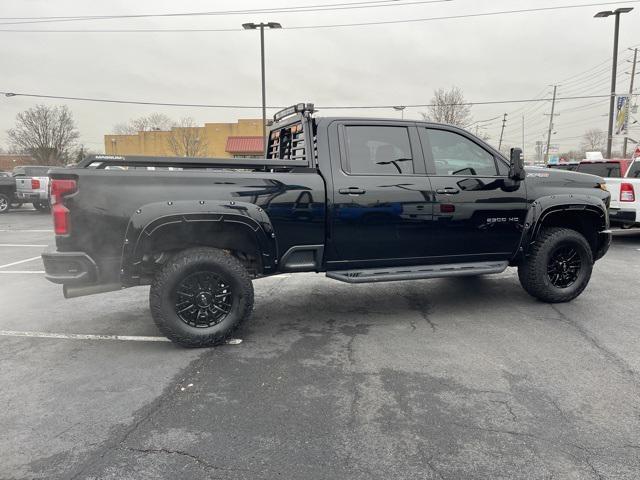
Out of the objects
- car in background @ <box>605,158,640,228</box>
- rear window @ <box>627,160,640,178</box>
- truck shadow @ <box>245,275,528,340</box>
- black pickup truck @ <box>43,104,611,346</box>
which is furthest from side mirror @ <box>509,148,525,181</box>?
rear window @ <box>627,160,640,178</box>

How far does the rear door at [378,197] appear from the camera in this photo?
430 centimetres

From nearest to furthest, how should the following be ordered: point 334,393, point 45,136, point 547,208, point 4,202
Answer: point 334,393 < point 547,208 < point 4,202 < point 45,136

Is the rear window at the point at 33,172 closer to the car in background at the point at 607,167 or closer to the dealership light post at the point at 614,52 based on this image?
the car in background at the point at 607,167

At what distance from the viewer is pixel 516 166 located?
15.7ft

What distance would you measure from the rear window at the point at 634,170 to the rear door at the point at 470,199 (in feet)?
20.9

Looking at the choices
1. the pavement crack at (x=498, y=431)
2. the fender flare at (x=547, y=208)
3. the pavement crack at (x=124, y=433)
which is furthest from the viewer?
the fender flare at (x=547, y=208)

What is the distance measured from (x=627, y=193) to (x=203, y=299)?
8697 mm

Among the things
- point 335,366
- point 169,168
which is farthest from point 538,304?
point 169,168

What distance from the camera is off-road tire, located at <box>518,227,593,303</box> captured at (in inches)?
199

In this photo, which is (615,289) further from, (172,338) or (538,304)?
(172,338)

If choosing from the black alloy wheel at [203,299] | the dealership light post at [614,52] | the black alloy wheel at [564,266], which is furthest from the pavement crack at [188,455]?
the dealership light post at [614,52]

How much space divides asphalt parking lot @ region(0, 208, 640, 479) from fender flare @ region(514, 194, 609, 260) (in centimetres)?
81

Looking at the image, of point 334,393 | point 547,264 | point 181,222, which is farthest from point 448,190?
point 181,222

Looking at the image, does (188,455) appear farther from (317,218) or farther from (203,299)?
(317,218)
